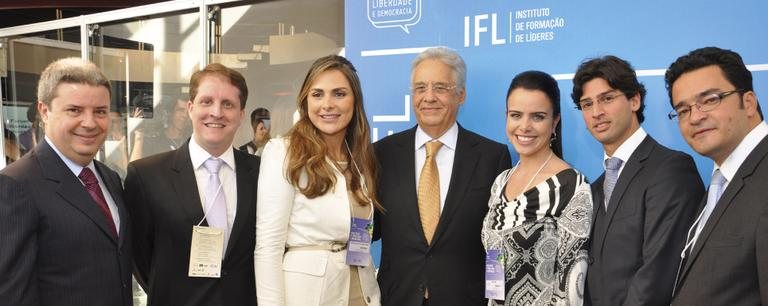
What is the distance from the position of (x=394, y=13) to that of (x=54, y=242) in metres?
2.26

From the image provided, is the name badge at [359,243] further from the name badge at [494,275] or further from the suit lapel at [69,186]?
the suit lapel at [69,186]

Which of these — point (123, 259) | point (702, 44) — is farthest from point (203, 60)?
point (702, 44)

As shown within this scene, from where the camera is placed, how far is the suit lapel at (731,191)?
203cm

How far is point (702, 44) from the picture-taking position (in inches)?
113

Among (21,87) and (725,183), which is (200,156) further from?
(21,87)

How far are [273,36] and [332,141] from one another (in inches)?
69.8

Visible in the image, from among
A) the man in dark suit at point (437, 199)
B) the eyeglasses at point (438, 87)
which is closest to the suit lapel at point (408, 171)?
the man in dark suit at point (437, 199)

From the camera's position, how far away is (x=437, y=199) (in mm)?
2906

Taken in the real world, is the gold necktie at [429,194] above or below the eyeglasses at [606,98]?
below

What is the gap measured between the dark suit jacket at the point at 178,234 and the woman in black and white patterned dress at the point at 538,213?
1.01 m

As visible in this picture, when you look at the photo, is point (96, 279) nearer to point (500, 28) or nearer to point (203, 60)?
point (500, 28)

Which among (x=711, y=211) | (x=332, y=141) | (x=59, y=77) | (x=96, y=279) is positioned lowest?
(x=96, y=279)

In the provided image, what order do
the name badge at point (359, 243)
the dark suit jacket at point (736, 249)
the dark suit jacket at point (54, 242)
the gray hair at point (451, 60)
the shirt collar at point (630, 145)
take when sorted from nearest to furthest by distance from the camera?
1. the dark suit jacket at point (736, 249)
2. the dark suit jacket at point (54, 242)
3. the shirt collar at point (630, 145)
4. the name badge at point (359, 243)
5. the gray hair at point (451, 60)

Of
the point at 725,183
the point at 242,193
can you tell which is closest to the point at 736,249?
the point at 725,183
